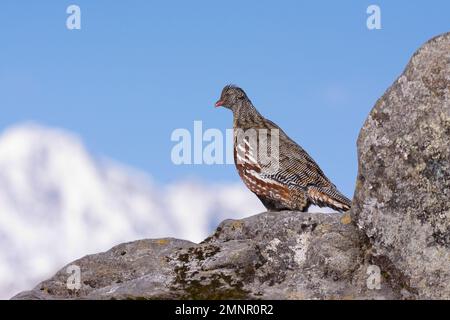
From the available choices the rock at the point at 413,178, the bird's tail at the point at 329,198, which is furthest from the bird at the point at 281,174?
the rock at the point at 413,178

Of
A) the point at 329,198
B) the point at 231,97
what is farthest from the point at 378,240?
the point at 231,97

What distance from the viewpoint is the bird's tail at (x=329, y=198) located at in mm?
18078

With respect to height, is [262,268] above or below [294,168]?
below

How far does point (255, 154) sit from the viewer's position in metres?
19.3

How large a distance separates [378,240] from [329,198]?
6242mm

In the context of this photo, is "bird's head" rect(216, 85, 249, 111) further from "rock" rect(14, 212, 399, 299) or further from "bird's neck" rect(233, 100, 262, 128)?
"rock" rect(14, 212, 399, 299)

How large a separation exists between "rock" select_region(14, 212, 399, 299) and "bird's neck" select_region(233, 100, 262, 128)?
23.6ft

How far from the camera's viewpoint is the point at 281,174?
18828 mm

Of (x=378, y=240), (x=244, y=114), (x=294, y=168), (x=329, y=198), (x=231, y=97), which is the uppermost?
(x=231, y=97)

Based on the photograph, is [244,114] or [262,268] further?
[244,114]

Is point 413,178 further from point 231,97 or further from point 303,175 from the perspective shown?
point 231,97
